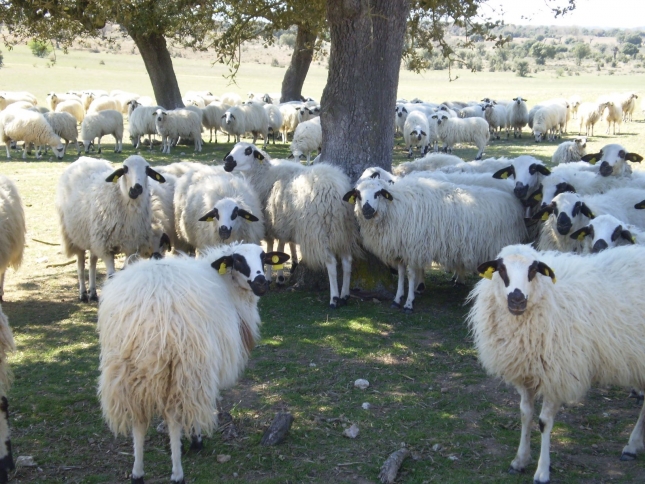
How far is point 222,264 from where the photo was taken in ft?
18.3

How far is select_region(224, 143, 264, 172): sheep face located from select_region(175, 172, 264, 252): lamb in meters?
0.65

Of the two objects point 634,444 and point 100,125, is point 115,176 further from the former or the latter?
point 100,125

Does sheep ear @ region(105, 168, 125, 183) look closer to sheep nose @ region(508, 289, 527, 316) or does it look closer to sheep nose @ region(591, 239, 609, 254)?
sheep nose @ region(508, 289, 527, 316)

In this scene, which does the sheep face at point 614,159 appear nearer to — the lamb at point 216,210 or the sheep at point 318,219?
the sheep at point 318,219

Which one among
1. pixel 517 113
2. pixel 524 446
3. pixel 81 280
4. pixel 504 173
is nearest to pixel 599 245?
pixel 524 446

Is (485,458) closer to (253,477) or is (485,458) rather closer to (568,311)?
(568,311)

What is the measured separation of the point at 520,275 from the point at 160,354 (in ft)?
9.16

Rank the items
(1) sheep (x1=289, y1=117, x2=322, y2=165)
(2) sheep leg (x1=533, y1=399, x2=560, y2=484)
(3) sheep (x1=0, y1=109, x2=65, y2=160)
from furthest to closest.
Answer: (3) sheep (x1=0, y1=109, x2=65, y2=160) → (1) sheep (x1=289, y1=117, x2=322, y2=165) → (2) sheep leg (x1=533, y1=399, x2=560, y2=484)

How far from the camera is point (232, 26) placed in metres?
11.9

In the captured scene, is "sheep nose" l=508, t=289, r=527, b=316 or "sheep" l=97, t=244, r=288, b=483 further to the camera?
"sheep nose" l=508, t=289, r=527, b=316

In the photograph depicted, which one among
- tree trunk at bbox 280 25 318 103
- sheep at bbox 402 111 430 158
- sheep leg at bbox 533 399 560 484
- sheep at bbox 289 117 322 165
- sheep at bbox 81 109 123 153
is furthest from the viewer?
tree trunk at bbox 280 25 318 103

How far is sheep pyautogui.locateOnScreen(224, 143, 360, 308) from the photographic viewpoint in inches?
357

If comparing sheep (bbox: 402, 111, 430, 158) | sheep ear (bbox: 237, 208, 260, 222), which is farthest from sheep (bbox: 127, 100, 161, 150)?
sheep ear (bbox: 237, 208, 260, 222)

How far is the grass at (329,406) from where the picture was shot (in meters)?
4.99
